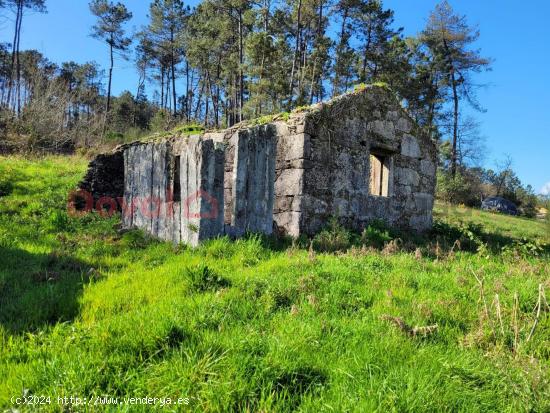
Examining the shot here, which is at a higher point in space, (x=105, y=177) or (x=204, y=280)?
(x=105, y=177)

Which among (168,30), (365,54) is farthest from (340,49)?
(168,30)

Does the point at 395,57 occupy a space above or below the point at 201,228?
above

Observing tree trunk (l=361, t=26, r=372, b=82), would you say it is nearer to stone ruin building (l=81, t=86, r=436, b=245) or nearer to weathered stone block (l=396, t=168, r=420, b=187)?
stone ruin building (l=81, t=86, r=436, b=245)

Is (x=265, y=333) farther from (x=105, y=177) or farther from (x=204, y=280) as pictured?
(x=105, y=177)

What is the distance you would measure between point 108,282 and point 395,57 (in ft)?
96.1

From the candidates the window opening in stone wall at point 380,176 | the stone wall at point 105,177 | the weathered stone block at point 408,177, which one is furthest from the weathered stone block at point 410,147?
the stone wall at point 105,177

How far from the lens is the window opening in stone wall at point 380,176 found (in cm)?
876

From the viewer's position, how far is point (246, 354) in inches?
92.2

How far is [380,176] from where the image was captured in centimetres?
892

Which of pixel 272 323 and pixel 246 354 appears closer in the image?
pixel 246 354

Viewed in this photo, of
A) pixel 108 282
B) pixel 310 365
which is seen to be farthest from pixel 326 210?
pixel 310 365

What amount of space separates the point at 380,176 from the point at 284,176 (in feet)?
9.74

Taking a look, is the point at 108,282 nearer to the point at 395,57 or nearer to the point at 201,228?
the point at 201,228

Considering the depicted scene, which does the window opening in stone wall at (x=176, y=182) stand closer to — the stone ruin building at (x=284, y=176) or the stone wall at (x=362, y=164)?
the stone ruin building at (x=284, y=176)
